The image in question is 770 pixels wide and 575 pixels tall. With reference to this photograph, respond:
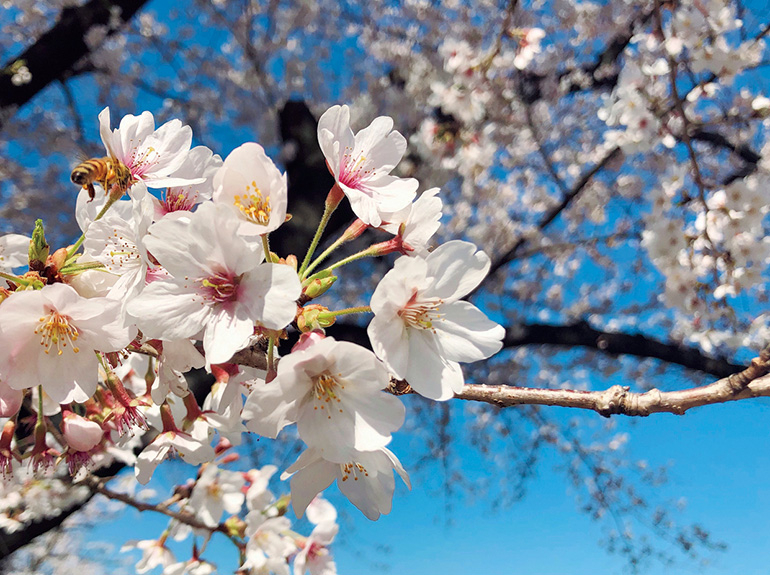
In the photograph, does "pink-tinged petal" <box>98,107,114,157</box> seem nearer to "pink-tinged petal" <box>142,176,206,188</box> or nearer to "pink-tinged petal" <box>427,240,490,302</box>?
"pink-tinged petal" <box>142,176,206,188</box>

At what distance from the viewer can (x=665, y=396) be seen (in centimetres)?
68

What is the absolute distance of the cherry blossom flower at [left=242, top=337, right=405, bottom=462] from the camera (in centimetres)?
62

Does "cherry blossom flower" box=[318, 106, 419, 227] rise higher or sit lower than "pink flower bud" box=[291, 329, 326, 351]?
higher

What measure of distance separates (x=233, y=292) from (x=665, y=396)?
0.60 meters

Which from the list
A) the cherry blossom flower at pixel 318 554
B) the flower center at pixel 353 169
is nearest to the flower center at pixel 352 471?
the flower center at pixel 353 169

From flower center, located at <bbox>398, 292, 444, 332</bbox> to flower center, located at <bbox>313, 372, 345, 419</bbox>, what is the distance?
0.43 ft

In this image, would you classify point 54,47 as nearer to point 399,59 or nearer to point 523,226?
point 399,59

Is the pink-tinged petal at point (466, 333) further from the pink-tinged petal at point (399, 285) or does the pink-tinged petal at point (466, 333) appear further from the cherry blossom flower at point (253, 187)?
the cherry blossom flower at point (253, 187)

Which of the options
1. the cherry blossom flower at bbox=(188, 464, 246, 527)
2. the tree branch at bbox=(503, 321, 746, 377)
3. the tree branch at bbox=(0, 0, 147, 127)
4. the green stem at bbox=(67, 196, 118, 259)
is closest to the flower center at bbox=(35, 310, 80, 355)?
the green stem at bbox=(67, 196, 118, 259)

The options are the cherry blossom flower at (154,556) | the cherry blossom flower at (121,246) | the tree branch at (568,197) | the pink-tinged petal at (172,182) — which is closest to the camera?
the cherry blossom flower at (121,246)

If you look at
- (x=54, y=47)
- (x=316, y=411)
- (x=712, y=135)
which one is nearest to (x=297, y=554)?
(x=316, y=411)

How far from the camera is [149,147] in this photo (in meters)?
0.91

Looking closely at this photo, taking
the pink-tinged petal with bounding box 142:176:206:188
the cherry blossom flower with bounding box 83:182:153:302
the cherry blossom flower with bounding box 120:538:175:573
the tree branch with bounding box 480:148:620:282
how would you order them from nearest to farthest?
the cherry blossom flower with bounding box 83:182:153:302 < the pink-tinged petal with bounding box 142:176:206:188 < the cherry blossom flower with bounding box 120:538:175:573 < the tree branch with bounding box 480:148:620:282

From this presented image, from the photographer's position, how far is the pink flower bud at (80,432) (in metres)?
0.99
